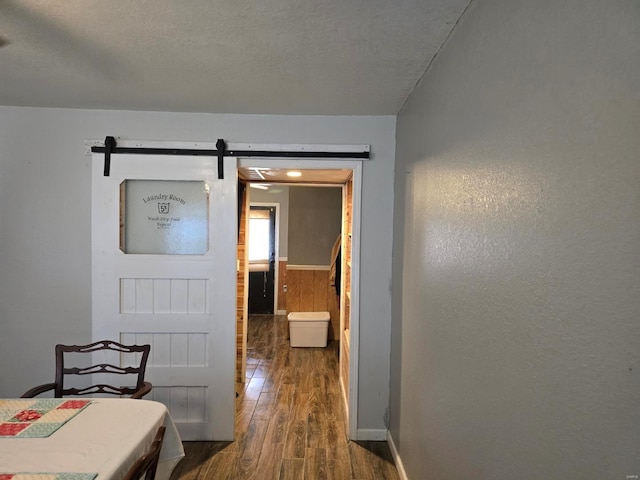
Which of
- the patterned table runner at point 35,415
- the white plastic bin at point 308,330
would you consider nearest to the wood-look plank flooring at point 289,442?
the white plastic bin at point 308,330

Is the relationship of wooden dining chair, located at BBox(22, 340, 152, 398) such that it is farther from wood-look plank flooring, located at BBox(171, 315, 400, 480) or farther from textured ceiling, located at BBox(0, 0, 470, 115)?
textured ceiling, located at BBox(0, 0, 470, 115)

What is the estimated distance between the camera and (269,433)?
2.89 meters

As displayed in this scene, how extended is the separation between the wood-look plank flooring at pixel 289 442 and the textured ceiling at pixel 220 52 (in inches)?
90.2

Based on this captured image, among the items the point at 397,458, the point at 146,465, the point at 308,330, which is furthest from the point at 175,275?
the point at 308,330

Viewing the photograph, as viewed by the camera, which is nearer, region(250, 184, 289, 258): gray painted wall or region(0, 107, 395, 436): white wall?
region(0, 107, 395, 436): white wall

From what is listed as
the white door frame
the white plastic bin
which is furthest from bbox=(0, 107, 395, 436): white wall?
the white plastic bin

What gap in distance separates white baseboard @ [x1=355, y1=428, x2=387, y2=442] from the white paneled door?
2.98 feet

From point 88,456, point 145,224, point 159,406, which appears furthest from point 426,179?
point 145,224

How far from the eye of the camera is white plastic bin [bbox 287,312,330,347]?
508 centimetres

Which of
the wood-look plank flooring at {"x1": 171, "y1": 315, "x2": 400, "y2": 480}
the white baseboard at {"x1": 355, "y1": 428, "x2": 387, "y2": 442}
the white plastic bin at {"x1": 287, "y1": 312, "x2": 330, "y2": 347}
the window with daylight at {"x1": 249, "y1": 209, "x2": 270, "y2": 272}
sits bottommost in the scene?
the wood-look plank flooring at {"x1": 171, "y1": 315, "x2": 400, "y2": 480}

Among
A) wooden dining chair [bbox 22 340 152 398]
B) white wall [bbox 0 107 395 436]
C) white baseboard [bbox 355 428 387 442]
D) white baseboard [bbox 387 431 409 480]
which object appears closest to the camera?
wooden dining chair [bbox 22 340 152 398]

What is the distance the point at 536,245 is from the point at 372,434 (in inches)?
90.7

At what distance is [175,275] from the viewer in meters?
2.72

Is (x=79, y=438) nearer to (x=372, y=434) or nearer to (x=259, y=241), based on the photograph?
(x=372, y=434)
